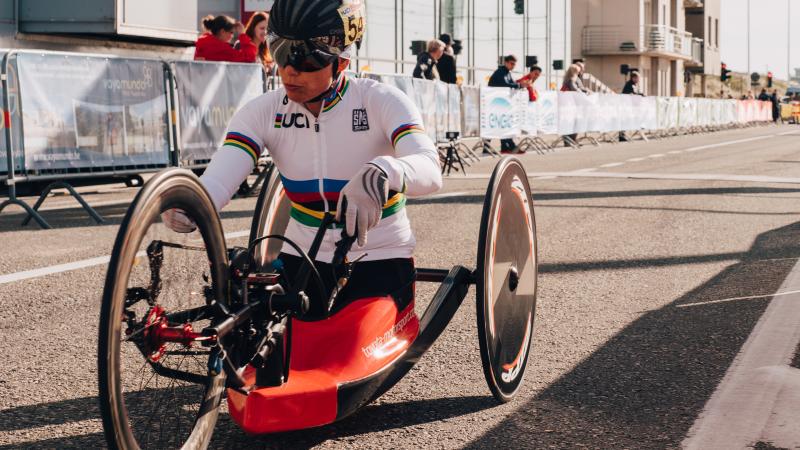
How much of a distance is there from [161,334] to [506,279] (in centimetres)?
152

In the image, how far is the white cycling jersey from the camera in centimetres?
384

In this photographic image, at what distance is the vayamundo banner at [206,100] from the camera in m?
12.1

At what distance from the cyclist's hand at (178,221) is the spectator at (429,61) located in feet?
51.1

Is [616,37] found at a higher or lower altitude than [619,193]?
higher

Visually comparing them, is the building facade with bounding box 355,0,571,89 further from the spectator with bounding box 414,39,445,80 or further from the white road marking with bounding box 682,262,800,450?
the white road marking with bounding box 682,262,800,450

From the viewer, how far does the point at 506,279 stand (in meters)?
4.08

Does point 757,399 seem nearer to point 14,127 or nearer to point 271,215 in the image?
point 271,215

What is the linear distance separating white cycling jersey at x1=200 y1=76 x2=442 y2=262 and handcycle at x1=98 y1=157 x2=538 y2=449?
0.19 meters

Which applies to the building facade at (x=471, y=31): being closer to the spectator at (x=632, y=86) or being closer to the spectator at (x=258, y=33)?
the spectator at (x=632, y=86)

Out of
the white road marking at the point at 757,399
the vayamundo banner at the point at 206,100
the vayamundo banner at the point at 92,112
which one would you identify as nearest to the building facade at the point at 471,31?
the vayamundo banner at the point at 206,100

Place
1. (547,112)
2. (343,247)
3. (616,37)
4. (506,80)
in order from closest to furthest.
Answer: (343,247), (506,80), (547,112), (616,37)

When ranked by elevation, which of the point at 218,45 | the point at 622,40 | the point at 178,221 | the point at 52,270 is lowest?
the point at 52,270

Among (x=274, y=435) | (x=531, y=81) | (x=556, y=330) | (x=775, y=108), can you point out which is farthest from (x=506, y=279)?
(x=775, y=108)

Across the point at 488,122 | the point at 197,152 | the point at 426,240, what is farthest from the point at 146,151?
the point at 488,122
